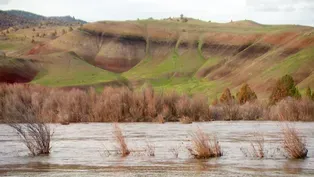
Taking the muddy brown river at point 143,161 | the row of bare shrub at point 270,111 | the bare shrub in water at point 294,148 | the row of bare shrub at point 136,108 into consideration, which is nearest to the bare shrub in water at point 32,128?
the muddy brown river at point 143,161

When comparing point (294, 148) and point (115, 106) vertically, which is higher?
point (115, 106)

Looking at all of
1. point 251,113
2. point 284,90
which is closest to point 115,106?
point 251,113

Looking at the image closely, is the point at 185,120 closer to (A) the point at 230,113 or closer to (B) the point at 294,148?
(A) the point at 230,113

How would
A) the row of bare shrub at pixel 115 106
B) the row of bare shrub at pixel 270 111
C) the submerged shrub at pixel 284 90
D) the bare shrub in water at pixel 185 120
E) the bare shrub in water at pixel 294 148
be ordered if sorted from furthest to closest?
the submerged shrub at pixel 284 90, the row of bare shrub at pixel 115 106, the row of bare shrub at pixel 270 111, the bare shrub in water at pixel 185 120, the bare shrub in water at pixel 294 148

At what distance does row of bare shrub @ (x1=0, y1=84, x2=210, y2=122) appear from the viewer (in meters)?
82.8

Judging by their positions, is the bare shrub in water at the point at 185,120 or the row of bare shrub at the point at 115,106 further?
the row of bare shrub at the point at 115,106

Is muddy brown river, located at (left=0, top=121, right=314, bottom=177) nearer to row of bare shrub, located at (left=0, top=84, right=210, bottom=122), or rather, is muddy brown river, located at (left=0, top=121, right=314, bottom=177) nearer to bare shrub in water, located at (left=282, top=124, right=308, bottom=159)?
bare shrub in water, located at (left=282, top=124, right=308, bottom=159)

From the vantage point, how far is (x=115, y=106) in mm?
83250

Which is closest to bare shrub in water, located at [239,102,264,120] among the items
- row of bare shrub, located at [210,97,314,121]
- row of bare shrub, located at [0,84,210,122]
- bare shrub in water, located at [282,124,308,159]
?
row of bare shrub, located at [210,97,314,121]

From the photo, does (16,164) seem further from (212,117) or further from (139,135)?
(212,117)

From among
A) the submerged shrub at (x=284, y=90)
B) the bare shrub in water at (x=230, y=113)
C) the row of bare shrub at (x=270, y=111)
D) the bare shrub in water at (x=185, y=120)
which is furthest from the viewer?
the submerged shrub at (x=284, y=90)

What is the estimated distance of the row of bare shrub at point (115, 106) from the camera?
82750 millimetres

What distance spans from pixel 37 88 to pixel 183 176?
6851cm

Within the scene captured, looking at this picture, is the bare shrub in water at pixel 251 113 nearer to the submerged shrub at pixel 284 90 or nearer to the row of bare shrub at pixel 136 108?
the row of bare shrub at pixel 136 108
